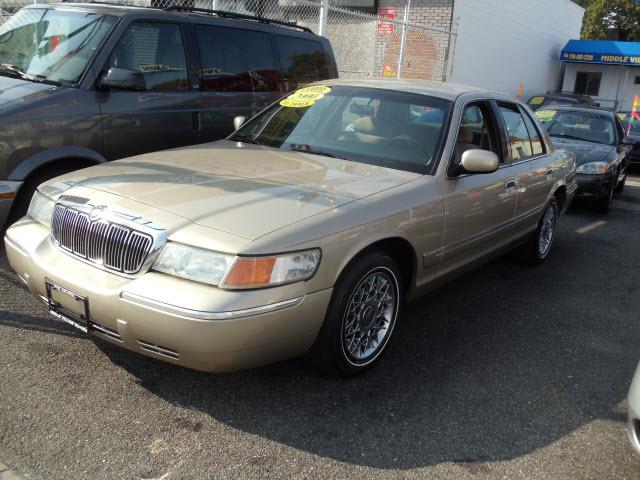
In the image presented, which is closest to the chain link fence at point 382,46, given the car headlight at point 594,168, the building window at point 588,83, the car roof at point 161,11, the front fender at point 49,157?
the car headlight at point 594,168

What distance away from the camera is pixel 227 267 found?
2785 mm

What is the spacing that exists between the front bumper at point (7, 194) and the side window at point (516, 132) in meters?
3.88

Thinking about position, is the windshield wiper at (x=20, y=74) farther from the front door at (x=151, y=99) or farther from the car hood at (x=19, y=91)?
the front door at (x=151, y=99)

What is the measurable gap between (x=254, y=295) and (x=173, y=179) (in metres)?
1.13

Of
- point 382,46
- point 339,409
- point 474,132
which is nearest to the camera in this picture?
point 339,409

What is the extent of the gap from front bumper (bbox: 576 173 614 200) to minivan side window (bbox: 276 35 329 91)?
165 inches

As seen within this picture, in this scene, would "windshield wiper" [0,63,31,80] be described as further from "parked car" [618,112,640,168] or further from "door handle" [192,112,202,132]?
"parked car" [618,112,640,168]

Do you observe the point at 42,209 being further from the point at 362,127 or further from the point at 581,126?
the point at 581,126

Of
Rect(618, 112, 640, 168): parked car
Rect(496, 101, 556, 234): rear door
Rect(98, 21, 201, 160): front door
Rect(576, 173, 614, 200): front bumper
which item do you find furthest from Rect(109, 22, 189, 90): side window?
Rect(618, 112, 640, 168): parked car

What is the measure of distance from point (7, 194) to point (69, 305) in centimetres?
198

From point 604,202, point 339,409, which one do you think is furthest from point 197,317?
point 604,202

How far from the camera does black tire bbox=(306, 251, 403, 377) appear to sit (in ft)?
10.5

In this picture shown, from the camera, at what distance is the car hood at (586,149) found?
9148mm

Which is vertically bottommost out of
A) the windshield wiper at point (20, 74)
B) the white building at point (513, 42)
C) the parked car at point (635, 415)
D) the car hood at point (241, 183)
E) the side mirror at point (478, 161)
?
the parked car at point (635, 415)
